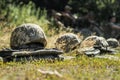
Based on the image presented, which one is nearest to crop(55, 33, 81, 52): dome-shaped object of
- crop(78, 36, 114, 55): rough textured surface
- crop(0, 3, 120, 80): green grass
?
crop(78, 36, 114, 55): rough textured surface

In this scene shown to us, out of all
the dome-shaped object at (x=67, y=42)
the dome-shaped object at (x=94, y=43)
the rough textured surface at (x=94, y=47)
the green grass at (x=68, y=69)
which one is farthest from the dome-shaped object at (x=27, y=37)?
the dome-shaped object at (x=94, y=43)

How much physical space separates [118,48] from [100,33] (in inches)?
309

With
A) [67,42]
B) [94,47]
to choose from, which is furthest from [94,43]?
[67,42]

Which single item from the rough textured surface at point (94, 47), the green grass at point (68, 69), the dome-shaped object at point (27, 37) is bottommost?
the green grass at point (68, 69)

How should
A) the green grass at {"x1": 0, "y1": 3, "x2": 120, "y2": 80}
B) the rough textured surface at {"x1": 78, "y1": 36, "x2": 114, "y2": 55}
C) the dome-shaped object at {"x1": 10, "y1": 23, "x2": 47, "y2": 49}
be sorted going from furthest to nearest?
1. the rough textured surface at {"x1": 78, "y1": 36, "x2": 114, "y2": 55}
2. the dome-shaped object at {"x1": 10, "y1": 23, "x2": 47, "y2": 49}
3. the green grass at {"x1": 0, "y1": 3, "x2": 120, "y2": 80}

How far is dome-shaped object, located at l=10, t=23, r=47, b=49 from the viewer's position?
15594 millimetres

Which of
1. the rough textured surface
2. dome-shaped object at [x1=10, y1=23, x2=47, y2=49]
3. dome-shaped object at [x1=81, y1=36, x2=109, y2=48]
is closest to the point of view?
dome-shaped object at [x1=10, y1=23, x2=47, y2=49]

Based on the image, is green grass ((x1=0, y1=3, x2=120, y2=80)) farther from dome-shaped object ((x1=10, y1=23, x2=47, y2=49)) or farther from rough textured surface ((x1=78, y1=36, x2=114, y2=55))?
dome-shaped object ((x1=10, y1=23, x2=47, y2=49))

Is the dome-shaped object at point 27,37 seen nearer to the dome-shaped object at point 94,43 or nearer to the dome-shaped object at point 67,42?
the dome-shaped object at point 67,42

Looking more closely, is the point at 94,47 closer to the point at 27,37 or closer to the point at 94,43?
the point at 94,43

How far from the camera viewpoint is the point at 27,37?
15617 millimetres

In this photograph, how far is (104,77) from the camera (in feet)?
35.7

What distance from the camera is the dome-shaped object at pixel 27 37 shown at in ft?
51.2

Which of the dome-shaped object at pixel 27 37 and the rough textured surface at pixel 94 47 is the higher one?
the dome-shaped object at pixel 27 37
